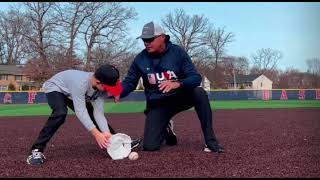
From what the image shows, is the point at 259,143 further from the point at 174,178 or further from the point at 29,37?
the point at 29,37

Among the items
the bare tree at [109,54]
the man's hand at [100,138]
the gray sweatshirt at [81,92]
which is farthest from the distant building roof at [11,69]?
the man's hand at [100,138]

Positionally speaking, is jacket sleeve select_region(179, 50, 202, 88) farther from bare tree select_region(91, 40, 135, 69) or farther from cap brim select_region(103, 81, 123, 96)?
bare tree select_region(91, 40, 135, 69)

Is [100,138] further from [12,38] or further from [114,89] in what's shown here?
[12,38]

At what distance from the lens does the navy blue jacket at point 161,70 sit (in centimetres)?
544

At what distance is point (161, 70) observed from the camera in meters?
5.53

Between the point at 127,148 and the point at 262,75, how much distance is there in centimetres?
9040

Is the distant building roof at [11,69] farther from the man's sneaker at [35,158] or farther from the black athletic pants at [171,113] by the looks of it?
the man's sneaker at [35,158]

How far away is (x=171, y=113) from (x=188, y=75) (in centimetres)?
68

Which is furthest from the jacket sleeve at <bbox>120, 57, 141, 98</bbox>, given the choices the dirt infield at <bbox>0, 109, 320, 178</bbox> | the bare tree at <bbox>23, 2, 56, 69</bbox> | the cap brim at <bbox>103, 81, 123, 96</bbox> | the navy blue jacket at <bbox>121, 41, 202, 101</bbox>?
the bare tree at <bbox>23, 2, 56, 69</bbox>

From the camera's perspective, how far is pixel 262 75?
92.5 metres

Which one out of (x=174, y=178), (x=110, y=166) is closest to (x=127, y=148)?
(x=110, y=166)

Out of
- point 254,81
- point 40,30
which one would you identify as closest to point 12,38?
point 40,30

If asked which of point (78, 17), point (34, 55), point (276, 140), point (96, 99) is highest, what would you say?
point (78, 17)

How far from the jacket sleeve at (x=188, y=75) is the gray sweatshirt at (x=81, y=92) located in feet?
3.20
